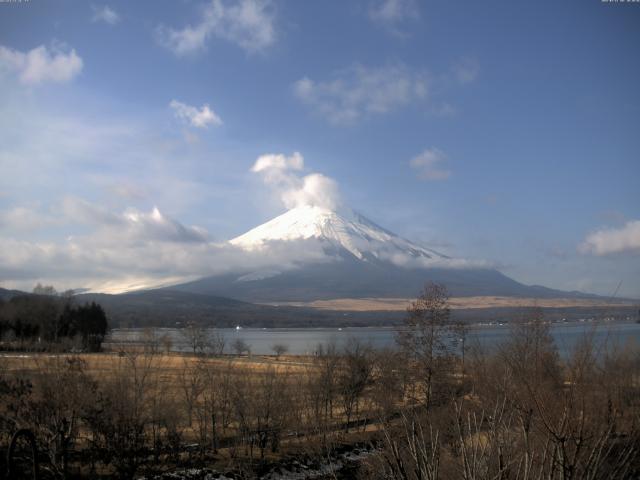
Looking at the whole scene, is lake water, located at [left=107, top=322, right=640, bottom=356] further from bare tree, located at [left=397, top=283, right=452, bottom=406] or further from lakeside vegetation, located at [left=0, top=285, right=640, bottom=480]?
bare tree, located at [left=397, top=283, right=452, bottom=406]

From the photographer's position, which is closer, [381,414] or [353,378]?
[381,414]

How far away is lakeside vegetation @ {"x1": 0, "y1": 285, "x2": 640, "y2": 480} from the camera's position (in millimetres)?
5496

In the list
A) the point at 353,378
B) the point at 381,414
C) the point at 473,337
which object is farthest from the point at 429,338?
the point at 381,414

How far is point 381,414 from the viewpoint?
668cm

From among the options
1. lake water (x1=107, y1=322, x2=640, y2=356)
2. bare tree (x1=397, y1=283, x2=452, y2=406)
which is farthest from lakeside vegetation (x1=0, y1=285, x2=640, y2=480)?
lake water (x1=107, y1=322, x2=640, y2=356)

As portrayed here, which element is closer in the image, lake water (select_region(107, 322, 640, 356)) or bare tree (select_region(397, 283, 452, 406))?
lake water (select_region(107, 322, 640, 356))

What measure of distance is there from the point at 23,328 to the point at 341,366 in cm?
5733

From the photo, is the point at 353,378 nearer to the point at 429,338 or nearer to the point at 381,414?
the point at 429,338

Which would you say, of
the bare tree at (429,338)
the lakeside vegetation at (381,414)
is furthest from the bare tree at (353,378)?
the bare tree at (429,338)

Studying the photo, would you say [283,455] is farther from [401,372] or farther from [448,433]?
[401,372]

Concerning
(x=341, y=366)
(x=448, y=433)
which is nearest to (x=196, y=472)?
(x=448, y=433)

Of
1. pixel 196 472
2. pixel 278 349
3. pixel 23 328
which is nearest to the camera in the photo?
pixel 196 472

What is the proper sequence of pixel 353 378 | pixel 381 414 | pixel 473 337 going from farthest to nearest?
1. pixel 353 378
2. pixel 473 337
3. pixel 381 414

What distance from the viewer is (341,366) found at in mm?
30641
